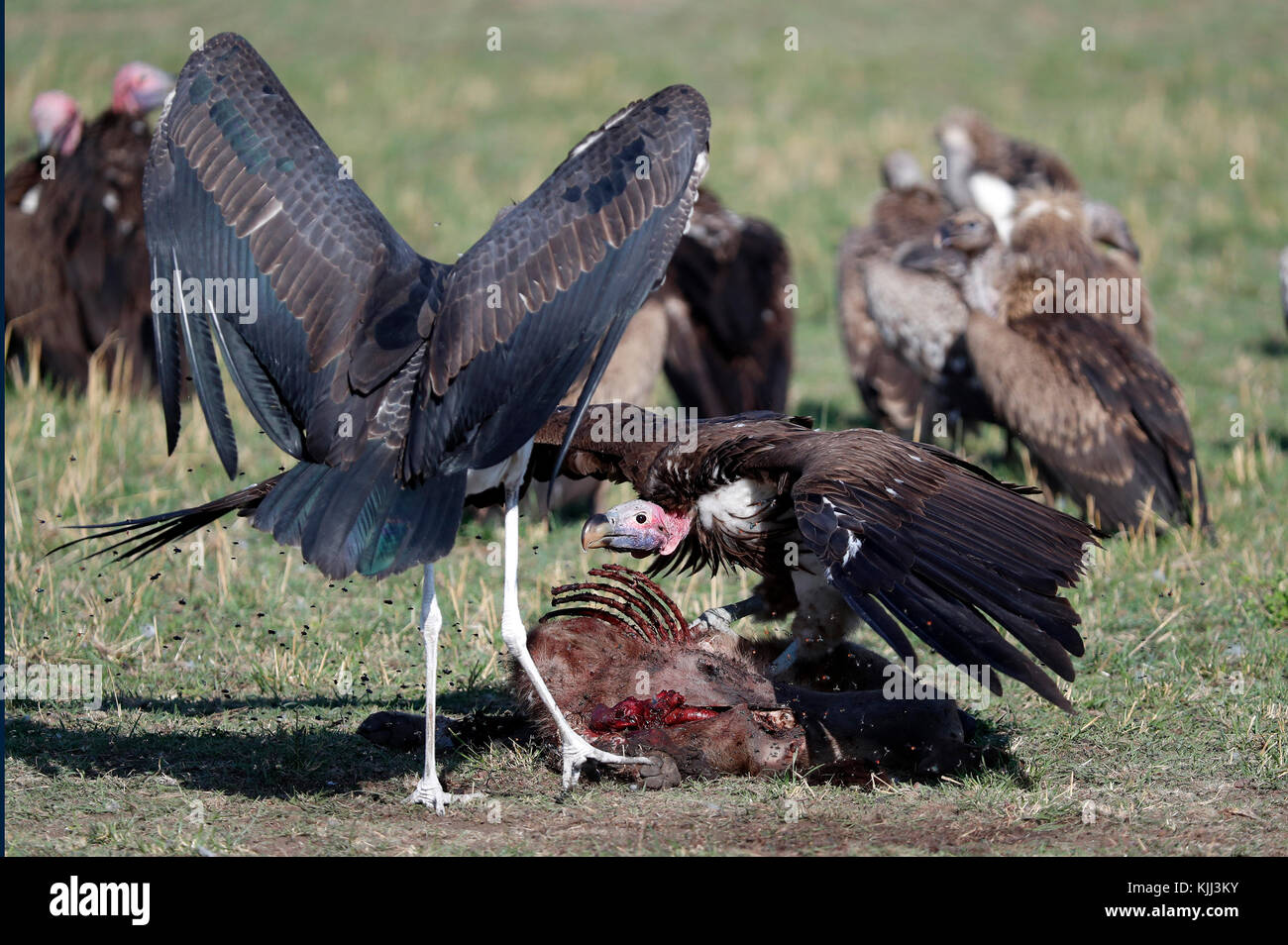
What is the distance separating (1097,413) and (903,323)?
5.64 ft

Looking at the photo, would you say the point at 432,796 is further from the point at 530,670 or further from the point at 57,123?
the point at 57,123

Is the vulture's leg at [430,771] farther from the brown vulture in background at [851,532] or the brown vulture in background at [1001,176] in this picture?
the brown vulture in background at [1001,176]

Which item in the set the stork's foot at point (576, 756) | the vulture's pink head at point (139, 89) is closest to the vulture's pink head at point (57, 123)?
the vulture's pink head at point (139, 89)

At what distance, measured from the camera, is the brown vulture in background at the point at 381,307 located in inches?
155

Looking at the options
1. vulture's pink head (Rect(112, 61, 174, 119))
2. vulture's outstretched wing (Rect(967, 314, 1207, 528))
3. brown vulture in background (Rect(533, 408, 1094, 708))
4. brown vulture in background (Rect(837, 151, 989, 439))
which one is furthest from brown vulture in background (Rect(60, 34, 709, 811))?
vulture's pink head (Rect(112, 61, 174, 119))

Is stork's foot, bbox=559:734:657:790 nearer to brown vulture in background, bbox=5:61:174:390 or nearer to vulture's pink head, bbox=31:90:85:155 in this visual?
brown vulture in background, bbox=5:61:174:390

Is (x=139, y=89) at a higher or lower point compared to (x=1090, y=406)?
higher

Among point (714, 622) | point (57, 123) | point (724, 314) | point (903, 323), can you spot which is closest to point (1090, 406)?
point (903, 323)

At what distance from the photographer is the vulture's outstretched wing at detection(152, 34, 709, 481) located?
4012mm

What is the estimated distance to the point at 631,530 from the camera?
488cm

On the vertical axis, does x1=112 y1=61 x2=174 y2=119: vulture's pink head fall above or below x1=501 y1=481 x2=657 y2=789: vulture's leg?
above

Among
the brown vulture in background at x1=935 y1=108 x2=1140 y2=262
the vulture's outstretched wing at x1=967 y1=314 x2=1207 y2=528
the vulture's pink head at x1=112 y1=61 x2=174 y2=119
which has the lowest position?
the vulture's outstretched wing at x1=967 y1=314 x2=1207 y2=528

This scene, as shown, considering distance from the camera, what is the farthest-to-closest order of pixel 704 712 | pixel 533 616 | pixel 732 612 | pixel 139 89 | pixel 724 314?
pixel 139 89, pixel 724 314, pixel 533 616, pixel 732 612, pixel 704 712

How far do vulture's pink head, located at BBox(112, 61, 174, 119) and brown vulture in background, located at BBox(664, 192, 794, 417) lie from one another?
4.44 metres
